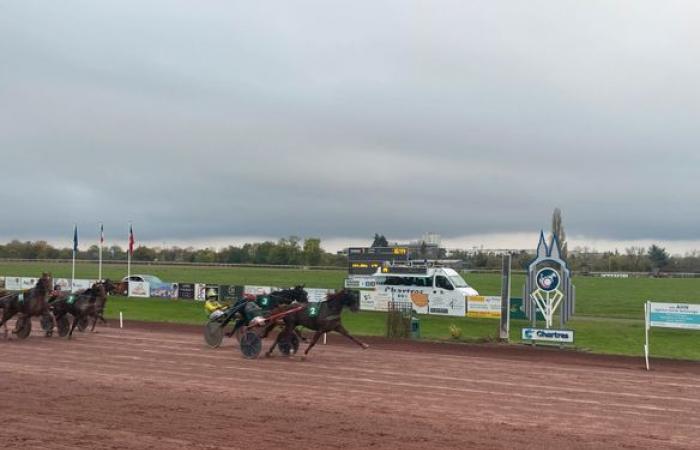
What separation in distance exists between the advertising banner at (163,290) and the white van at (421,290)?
1281 centimetres

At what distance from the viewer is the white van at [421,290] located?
106ft

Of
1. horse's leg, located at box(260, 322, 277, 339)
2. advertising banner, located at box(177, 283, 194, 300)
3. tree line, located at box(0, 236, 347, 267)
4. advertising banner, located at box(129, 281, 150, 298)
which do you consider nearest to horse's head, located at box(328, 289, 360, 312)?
horse's leg, located at box(260, 322, 277, 339)

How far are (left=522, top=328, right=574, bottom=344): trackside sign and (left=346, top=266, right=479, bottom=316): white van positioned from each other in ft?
28.7

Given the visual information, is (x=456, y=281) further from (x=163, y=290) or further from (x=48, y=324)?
(x=163, y=290)

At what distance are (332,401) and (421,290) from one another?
21.4m

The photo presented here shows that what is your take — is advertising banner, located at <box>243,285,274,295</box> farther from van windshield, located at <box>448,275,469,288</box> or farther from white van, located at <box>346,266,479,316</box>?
van windshield, located at <box>448,275,469,288</box>

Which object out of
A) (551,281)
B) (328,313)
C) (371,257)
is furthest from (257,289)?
(328,313)

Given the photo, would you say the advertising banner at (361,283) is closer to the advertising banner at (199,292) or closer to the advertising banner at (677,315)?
the advertising banner at (199,292)

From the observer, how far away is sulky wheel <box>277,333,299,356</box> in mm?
18406

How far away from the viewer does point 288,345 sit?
60.4 feet

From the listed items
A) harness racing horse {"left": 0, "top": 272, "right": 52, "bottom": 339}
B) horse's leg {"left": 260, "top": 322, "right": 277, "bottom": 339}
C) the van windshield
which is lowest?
horse's leg {"left": 260, "top": 322, "right": 277, "bottom": 339}

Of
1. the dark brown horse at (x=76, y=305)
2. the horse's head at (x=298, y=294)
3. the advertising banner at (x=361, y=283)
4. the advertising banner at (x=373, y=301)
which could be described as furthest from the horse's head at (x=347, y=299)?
the advertising banner at (x=361, y=283)

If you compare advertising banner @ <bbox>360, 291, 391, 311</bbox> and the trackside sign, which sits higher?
advertising banner @ <bbox>360, 291, 391, 311</bbox>

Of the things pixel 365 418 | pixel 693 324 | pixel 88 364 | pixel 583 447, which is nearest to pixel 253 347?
pixel 88 364
